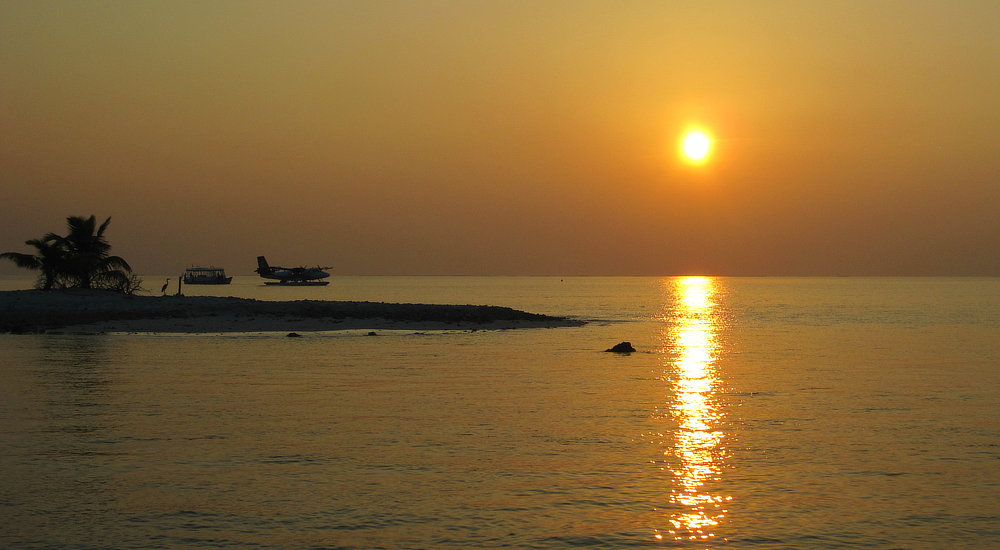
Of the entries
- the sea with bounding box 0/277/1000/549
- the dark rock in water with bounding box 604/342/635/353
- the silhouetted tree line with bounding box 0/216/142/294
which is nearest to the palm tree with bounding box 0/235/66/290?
the silhouetted tree line with bounding box 0/216/142/294

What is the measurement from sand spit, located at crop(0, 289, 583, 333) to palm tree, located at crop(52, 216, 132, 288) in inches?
59.5

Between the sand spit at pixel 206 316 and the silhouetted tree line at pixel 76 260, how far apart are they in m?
1.62

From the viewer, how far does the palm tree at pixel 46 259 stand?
62.2m

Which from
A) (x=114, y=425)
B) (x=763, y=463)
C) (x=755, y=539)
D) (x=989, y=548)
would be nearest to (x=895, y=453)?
(x=763, y=463)

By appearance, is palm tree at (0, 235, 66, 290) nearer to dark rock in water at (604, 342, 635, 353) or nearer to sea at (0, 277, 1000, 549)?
sea at (0, 277, 1000, 549)

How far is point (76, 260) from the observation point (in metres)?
62.9

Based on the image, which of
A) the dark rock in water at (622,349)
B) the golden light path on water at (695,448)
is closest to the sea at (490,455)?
the golden light path on water at (695,448)

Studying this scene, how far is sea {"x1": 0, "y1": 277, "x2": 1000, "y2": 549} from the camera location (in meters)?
11.0

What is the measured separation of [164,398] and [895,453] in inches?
714

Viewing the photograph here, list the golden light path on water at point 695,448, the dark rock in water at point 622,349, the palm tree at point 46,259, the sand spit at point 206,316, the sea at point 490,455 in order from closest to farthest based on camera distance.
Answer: the sea at point 490,455, the golden light path on water at point 695,448, the dark rock in water at point 622,349, the sand spit at point 206,316, the palm tree at point 46,259

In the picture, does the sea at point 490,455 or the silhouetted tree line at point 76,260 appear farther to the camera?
the silhouetted tree line at point 76,260

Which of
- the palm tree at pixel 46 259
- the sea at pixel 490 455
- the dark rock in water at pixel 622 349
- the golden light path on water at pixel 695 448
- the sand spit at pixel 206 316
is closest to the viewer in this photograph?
the sea at pixel 490 455

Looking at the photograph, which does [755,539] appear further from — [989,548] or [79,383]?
[79,383]

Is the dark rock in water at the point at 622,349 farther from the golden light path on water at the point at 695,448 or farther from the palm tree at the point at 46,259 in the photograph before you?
the palm tree at the point at 46,259
